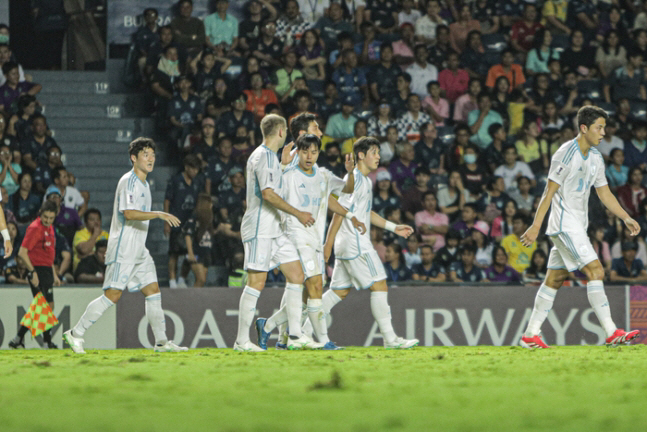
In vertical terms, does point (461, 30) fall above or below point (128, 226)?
above

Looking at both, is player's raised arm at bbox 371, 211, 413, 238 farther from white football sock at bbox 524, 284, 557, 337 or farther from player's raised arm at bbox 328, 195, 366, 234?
white football sock at bbox 524, 284, 557, 337

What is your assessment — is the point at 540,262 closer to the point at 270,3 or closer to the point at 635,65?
the point at 635,65

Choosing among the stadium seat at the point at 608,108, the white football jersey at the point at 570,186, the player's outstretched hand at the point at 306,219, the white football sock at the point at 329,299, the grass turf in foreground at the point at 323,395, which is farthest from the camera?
the stadium seat at the point at 608,108

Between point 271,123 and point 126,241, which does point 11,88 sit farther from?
point 271,123

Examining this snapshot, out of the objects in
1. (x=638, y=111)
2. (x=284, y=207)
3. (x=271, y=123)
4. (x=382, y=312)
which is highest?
(x=638, y=111)

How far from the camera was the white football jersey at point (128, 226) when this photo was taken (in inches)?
355

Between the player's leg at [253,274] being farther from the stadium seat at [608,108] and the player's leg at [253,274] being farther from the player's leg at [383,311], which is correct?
the stadium seat at [608,108]

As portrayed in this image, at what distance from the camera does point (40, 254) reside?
11.0m

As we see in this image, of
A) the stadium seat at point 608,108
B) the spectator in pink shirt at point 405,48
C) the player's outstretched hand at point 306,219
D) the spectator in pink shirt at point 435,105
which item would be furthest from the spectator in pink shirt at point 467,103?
the player's outstretched hand at point 306,219

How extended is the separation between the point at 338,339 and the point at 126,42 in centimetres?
759

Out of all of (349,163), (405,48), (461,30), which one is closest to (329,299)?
(349,163)

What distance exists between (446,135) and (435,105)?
2.13 feet

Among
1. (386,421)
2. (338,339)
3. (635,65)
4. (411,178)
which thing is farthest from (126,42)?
(386,421)

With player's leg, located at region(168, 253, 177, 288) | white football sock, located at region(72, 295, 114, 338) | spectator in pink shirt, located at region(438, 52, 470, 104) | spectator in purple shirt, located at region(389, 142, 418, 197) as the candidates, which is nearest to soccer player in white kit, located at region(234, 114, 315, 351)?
white football sock, located at region(72, 295, 114, 338)
